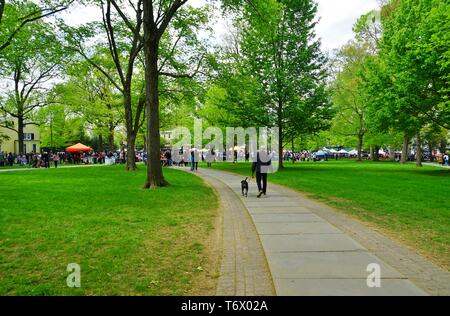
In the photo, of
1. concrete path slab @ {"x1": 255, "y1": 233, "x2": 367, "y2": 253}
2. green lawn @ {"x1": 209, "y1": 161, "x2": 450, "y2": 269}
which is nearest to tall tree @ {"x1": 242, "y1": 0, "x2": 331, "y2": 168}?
green lawn @ {"x1": 209, "y1": 161, "x2": 450, "y2": 269}

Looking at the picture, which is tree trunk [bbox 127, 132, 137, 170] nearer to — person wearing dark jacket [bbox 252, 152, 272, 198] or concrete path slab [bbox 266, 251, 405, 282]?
person wearing dark jacket [bbox 252, 152, 272, 198]

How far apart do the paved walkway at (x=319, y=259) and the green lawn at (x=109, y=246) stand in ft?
1.61

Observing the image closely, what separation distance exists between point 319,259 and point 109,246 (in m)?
3.47

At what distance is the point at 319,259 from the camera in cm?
529

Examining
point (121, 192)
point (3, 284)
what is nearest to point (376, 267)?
point (3, 284)

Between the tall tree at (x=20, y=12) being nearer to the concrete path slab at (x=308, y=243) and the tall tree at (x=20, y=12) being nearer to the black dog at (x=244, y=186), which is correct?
the black dog at (x=244, y=186)

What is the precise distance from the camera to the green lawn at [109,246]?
4.38 metres

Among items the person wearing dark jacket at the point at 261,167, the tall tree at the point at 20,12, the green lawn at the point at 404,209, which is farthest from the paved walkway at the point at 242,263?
the tall tree at the point at 20,12

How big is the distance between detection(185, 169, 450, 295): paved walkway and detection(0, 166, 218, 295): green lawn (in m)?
0.49

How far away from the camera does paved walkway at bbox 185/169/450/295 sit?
4219 millimetres

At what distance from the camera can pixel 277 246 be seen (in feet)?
20.0

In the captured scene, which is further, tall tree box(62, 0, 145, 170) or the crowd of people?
the crowd of people

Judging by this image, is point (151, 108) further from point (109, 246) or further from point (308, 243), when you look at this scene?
point (308, 243)

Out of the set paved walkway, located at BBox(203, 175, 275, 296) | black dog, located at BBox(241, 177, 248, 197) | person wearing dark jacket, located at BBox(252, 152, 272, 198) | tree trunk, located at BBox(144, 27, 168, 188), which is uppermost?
tree trunk, located at BBox(144, 27, 168, 188)
